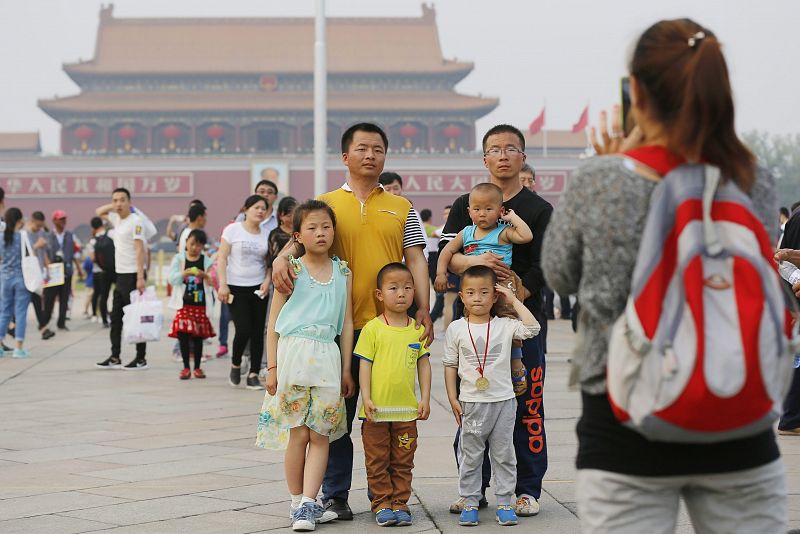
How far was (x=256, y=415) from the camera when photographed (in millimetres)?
6781

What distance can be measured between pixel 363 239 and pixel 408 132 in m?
41.3

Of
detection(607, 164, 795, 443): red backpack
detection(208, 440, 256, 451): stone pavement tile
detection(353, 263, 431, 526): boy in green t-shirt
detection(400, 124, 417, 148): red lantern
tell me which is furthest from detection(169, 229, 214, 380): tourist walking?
detection(400, 124, 417, 148): red lantern

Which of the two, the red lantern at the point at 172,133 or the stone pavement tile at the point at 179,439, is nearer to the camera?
the stone pavement tile at the point at 179,439

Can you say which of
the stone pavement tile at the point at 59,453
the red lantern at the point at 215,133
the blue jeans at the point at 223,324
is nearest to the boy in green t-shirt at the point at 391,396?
the stone pavement tile at the point at 59,453

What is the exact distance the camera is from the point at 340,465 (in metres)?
4.14

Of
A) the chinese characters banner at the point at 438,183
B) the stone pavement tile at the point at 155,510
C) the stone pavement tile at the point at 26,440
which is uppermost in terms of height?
the chinese characters banner at the point at 438,183

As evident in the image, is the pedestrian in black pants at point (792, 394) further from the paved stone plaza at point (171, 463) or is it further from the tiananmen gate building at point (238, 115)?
the tiananmen gate building at point (238, 115)

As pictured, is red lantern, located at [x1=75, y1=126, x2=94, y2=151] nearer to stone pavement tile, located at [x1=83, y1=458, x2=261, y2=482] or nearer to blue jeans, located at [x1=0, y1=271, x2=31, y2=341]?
blue jeans, located at [x1=0, y1=271, x2=31, y2=341]

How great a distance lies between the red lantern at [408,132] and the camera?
148 feet

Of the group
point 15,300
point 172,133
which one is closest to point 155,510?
point 15,300

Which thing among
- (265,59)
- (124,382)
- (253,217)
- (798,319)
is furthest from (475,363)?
(265,59)

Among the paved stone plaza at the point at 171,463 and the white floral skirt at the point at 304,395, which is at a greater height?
the white floral skirt at the point at 304,395

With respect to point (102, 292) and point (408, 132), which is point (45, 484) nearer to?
point (102, 292)

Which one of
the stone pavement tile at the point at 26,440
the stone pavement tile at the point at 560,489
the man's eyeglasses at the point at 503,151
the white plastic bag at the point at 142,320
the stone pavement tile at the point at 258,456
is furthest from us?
the white plastic bag at the point at 142,320
